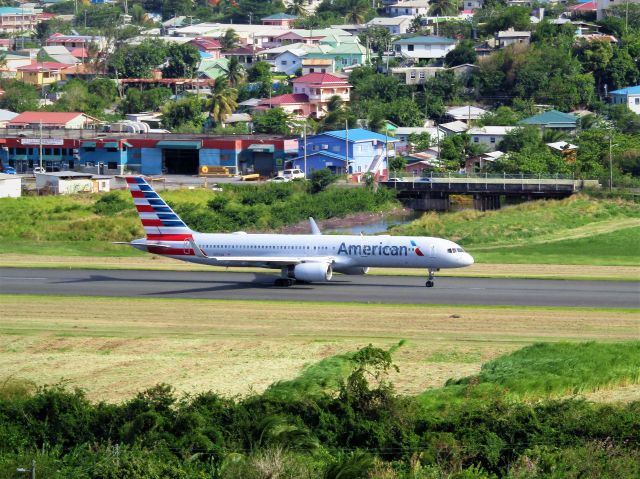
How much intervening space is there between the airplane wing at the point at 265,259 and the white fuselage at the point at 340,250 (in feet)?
0.30

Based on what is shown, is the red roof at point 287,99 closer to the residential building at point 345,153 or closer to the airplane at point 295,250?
the residential building at point 345,153

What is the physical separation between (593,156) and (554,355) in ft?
243

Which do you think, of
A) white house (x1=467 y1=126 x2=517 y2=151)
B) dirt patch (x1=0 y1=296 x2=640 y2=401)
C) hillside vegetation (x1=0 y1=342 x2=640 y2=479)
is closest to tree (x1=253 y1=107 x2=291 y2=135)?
white house (x1=467 y1=126 x2=517 y2=151)

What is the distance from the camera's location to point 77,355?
47531 millimetres

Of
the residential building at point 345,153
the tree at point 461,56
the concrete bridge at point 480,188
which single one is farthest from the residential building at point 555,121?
the tree at point 461,56

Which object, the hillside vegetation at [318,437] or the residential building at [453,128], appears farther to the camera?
the residential building at [453,128]

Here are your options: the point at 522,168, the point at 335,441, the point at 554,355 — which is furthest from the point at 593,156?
the point at 335,441

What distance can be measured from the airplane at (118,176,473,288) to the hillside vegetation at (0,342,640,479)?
24.6 m

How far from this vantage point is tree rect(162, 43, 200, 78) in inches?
7269

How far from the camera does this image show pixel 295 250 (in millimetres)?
64438

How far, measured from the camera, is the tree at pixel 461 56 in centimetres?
17212

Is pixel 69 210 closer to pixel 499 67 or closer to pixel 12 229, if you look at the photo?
pixel 12 229

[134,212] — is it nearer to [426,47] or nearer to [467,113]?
[467,113]

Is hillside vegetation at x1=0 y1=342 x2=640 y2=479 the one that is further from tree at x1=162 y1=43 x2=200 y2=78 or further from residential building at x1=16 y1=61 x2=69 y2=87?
residential building at x1=16 y1=61 x2=69 y2=87
